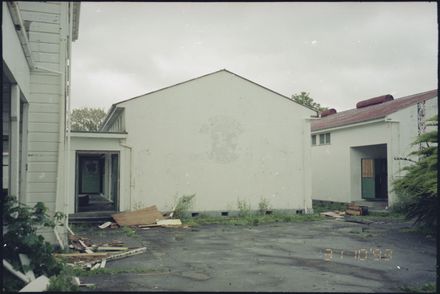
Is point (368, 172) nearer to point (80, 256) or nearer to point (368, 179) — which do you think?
point (368, 179)

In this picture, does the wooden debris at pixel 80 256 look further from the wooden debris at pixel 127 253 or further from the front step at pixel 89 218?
the front step at pixel 89 218

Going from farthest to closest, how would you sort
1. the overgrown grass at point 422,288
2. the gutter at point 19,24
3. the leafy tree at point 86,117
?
the leafy tree at point 86,117
the overgrown grass at point 422,288
the gutter at point 19,24

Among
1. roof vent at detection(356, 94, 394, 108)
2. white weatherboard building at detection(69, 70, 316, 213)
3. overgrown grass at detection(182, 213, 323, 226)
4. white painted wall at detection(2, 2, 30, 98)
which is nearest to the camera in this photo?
white painted wall at detection(2, 2, 30, 98)

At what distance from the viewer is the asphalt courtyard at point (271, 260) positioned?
21.5ft

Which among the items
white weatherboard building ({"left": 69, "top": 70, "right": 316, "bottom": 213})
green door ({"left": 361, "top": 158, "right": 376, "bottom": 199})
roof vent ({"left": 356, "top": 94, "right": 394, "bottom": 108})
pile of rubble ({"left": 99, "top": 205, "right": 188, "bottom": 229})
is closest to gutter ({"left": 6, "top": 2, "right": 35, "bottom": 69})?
pile of rubble ({"left": 99, "top": 205, "right": 188, "bottom": 229})

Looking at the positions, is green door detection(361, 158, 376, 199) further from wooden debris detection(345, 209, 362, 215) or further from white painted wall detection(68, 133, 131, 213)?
white painted wall detection(68, 133, 131, 213)

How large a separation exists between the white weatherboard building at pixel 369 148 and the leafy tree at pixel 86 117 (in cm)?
2999

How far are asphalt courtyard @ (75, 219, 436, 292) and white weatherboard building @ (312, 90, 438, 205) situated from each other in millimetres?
5920

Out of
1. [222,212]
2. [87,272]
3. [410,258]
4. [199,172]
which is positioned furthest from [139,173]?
[410,258]

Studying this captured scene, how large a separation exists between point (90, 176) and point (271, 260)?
21.9m

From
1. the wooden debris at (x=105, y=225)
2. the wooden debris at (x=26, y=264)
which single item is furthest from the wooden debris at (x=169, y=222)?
the wooden debris at (x=26, y=264)

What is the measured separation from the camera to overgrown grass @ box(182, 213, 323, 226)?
51.0ft

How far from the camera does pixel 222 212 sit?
17.1 metres

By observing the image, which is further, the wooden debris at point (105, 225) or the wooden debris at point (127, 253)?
the wooden debris at point (105, 225)
